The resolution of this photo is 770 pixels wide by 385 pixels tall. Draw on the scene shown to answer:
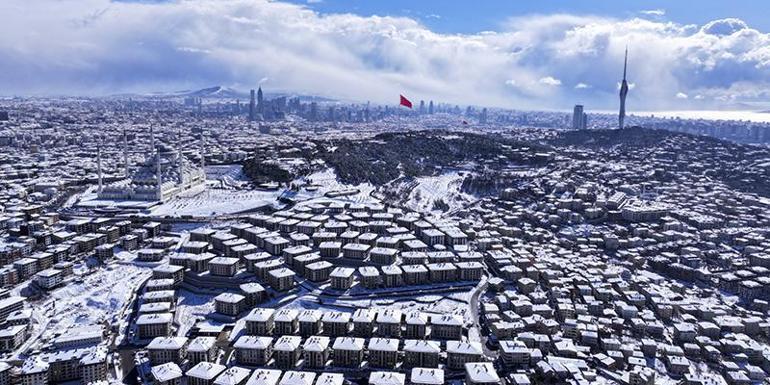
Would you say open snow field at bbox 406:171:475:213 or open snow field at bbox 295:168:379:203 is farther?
open snow field at bbox 406:171:475:213

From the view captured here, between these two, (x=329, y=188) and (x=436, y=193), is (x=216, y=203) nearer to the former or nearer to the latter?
(x=329, y=188)

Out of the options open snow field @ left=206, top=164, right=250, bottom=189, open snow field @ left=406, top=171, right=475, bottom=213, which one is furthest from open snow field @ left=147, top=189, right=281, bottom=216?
open snow field @ left=406, top=171, right=475, bottom=213

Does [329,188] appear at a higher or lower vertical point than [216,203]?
higher

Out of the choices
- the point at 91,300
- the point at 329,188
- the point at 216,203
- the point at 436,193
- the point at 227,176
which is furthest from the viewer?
the point at 227,176

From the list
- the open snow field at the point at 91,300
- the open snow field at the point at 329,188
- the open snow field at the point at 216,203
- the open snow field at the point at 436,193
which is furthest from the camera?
the open snow field at the point at 436,193

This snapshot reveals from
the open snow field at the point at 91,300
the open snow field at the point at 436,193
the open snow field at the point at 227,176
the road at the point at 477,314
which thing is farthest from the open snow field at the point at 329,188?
the road at the point at 477,314

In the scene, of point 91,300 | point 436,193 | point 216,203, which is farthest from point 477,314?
point 436,193

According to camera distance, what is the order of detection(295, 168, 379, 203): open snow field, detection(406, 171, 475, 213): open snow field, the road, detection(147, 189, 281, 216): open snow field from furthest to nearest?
1. detection(406, 171, 475, 213): open snow field
2. detection(295, 168, 379, 203): open snow field
3. detection(147, 189, 281, 216): open snow field
4. the road

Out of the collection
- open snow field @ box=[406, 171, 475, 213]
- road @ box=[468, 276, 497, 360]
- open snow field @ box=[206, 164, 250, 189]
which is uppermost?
open snow field @ box=[206, 164, 250, 189]

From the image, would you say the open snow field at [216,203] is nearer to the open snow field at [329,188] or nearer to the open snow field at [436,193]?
the open snow field at [329,188]

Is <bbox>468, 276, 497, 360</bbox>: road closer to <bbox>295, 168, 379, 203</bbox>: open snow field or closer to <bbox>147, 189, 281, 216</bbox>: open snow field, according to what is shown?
<bbox>295, 168, 379, 203</bbox>: open snow field

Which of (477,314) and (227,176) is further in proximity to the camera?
(227,176)

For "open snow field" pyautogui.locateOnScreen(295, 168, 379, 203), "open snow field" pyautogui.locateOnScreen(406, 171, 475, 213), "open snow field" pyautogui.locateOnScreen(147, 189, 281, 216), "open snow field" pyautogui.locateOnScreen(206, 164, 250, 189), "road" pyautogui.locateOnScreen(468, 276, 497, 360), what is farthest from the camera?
"open snow field" pyautogui.locateOnScreen(206, 164, 250, 189)
